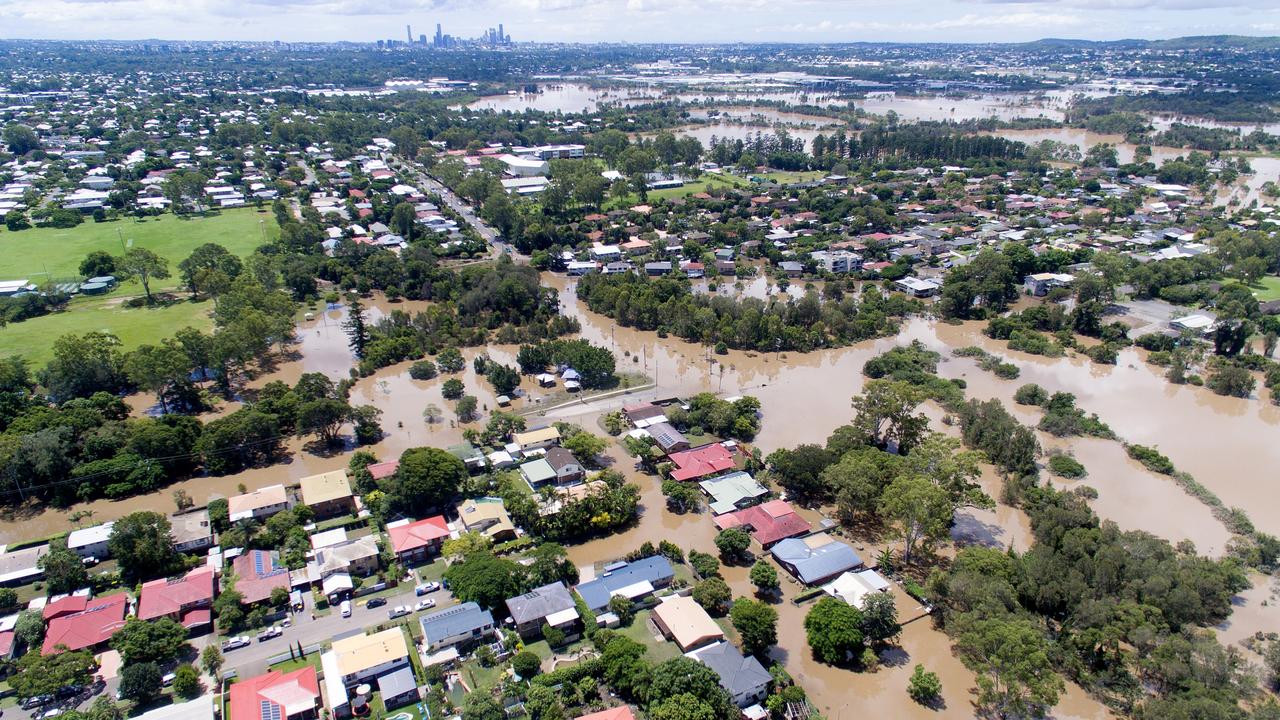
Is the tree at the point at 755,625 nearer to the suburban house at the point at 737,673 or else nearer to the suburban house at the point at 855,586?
the suburban house at the point at 737,673

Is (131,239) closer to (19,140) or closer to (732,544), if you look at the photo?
(19,140)

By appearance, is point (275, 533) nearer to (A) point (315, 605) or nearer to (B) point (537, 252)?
(A) point (315, 605)

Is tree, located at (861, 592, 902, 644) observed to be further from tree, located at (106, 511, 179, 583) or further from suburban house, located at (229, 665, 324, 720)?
tree, located at (106, 511, 179, 583)

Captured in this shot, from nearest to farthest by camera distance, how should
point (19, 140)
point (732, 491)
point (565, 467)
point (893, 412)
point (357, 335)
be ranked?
point (732, 491) < point (565, 467) < point (893, 412) < point (357, 335) < point (19, 140)

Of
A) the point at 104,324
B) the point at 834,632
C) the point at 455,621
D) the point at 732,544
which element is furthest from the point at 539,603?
the point at 104,324

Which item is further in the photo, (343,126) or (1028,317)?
(343,126)

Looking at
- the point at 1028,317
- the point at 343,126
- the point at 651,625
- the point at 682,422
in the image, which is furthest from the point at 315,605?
the point at 343,126
